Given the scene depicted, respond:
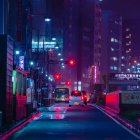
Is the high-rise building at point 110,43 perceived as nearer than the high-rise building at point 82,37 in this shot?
No

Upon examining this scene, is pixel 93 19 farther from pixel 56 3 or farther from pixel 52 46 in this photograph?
pixel 52 46

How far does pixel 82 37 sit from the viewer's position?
187125 mm

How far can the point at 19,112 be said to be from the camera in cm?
3559

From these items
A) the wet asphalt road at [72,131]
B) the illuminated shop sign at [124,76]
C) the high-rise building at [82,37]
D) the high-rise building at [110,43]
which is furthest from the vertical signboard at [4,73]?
the high-rise building at [110,43]

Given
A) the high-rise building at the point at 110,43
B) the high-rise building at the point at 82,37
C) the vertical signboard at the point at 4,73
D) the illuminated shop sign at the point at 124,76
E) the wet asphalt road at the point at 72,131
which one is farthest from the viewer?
the high-rise building at the point at 110,43

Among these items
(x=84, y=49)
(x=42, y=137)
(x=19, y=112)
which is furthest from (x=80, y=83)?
(x=42, y=137)

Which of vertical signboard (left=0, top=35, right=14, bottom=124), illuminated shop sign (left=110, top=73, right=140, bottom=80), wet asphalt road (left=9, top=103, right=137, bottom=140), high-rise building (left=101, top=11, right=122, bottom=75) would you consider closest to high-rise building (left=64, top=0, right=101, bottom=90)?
high-rise building (left=101, top=11, right=122, bottom=75)

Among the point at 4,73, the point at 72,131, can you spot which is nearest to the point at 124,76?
the point at 4,73

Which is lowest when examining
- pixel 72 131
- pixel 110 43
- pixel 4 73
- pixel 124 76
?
pixel 72 131

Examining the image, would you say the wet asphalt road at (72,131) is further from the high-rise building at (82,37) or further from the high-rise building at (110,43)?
the high-rise building at (110,43)

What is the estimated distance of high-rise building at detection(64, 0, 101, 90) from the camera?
7052 inches

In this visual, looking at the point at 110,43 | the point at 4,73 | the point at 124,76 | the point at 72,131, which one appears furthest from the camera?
the point at 110,43

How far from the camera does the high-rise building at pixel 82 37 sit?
17912 centimetres

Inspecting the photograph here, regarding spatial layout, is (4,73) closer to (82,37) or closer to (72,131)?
(72,131)
